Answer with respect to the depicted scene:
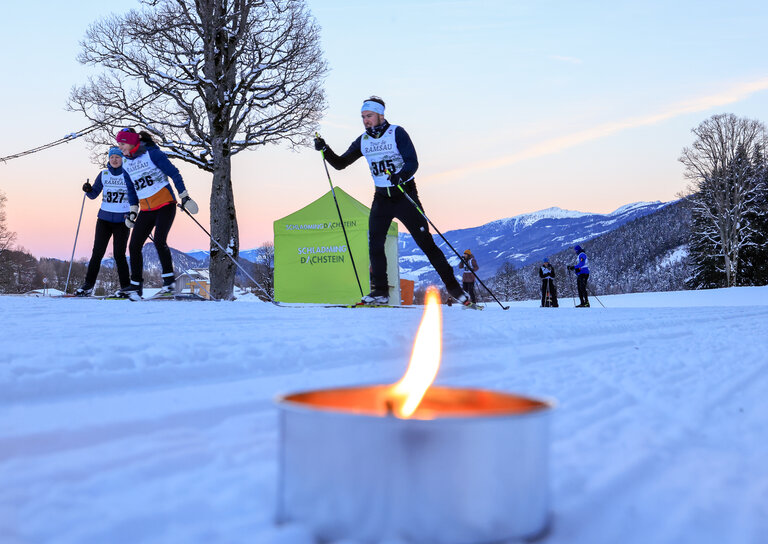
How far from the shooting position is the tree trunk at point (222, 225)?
1105 centimetres

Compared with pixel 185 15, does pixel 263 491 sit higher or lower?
lower

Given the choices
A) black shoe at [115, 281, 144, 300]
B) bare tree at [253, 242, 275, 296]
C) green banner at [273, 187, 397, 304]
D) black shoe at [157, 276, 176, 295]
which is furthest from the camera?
bare tree at [253, 242, 275, 296]

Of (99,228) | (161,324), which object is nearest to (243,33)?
(99,228)

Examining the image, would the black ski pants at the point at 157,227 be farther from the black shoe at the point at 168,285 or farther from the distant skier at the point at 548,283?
the distant skier at the point at 548,283

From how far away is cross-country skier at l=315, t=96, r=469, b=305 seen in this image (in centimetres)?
520

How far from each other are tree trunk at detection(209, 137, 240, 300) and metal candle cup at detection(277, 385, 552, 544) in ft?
36.0

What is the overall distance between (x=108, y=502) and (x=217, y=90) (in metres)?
12.1

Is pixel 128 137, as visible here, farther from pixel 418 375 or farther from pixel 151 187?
pixel 418 375

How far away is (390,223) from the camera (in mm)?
5285

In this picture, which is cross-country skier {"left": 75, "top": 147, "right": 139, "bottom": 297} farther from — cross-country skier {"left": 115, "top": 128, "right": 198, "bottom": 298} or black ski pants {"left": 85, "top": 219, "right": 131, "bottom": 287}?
cross-country skier {"left": 115, "top": 128, "right": 198, "bottom": 298}

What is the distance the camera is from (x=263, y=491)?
22.4 inches

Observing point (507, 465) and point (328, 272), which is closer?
point (507, 465)

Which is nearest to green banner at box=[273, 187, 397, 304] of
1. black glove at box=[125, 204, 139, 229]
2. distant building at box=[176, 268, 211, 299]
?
distant building at box=[176, 268, 211, 299]

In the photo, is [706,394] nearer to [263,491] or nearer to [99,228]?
[263,491]
